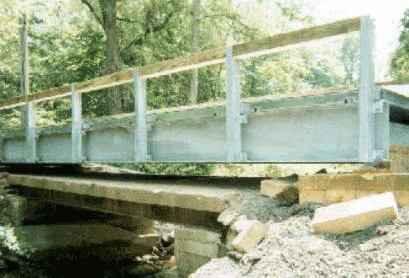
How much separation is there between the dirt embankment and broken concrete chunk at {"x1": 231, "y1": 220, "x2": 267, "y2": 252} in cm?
6

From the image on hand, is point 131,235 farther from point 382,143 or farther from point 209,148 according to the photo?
point 382,143

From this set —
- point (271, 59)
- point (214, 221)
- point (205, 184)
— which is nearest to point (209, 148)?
point (205, 184)

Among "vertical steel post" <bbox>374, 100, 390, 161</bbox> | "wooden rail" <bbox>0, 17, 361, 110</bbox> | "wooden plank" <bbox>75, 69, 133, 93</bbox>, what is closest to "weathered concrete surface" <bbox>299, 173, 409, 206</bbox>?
"vertical steel post" <bbox>374, 100, 390, 161</bbox>

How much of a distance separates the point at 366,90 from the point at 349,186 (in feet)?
3.35

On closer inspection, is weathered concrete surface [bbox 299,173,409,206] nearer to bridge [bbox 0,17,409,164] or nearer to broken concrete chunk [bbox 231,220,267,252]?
bridge [bbox 0,17,409,164]

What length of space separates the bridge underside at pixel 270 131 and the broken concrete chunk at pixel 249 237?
55.7 inches

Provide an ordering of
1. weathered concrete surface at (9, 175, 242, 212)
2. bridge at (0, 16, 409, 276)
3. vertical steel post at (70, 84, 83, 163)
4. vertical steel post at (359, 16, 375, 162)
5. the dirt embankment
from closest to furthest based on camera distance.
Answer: the dirt embankment → vertical steel post at (359, 16, 375, 162) → bridge at (0, 16, 409, 276) → weathered concrete surface at (9, 175, 242, 212) → vertical steel post at (70, 84, 83, 163)

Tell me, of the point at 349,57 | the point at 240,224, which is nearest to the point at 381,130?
the point at 240,224

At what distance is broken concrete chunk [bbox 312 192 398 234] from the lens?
3594 mm

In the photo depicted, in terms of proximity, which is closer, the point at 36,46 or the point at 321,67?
the point at 36,46

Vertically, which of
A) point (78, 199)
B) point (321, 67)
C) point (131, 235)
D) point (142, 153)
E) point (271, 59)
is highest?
point (321, 67)

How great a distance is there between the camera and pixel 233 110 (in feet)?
19.0

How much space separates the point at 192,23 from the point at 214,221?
13.3m

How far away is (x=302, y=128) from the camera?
17.2ft
